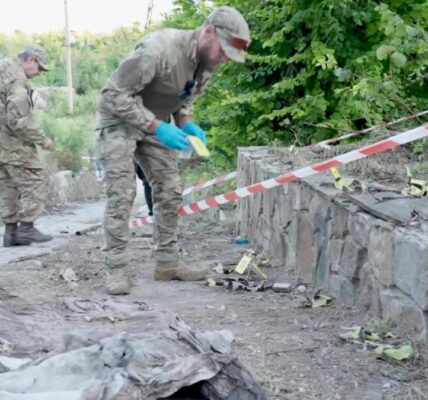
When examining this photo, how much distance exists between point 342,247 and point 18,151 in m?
4.05

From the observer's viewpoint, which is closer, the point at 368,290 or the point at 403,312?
the point at 403,312

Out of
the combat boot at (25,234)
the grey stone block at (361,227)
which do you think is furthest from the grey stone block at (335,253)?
the combat boot at (25,234)

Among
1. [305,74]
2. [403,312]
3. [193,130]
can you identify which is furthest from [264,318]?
[305,74]

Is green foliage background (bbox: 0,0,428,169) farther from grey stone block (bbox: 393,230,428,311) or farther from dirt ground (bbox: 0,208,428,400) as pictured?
grey stone block (bbox: 393,230,428,311)

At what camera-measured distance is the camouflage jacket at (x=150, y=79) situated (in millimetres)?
4719

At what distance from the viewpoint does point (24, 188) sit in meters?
7.57

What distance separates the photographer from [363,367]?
11.1 feet

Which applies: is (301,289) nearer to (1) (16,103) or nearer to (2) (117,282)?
(2) (117,282)

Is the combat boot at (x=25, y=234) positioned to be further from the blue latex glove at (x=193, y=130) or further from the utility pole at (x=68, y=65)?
the utility pole at (x=68, y=65)

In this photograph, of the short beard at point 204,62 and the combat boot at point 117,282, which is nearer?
the short beard at point 204,62

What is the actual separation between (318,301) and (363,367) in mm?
1192

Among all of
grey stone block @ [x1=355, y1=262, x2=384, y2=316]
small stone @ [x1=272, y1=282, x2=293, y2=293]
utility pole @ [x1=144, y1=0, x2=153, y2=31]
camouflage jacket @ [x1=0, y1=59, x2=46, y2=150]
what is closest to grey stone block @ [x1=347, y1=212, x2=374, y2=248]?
grey stone block @ [x1=355, y1=262, x2=384, y2=316]

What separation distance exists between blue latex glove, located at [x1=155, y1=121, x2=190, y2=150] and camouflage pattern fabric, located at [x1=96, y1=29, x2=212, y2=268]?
9 centimetres

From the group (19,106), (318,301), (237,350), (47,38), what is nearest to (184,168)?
(19,106)
